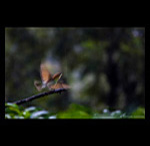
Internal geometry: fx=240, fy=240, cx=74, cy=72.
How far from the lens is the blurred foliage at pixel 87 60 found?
3.52 m

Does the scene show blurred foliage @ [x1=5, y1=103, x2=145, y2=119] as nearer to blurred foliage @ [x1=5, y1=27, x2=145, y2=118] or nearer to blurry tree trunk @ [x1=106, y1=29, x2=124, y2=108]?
blurred foliage @ [x1=5, y1=27, x2=145, y2=118]

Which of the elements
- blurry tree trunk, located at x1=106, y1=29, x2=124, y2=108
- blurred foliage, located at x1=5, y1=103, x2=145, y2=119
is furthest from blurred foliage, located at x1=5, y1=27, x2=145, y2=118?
blurred foliage, located at x1=5, y1=103, x2=145, y2=119

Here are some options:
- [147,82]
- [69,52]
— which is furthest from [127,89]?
[147,82]

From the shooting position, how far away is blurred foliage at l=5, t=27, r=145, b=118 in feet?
11.5

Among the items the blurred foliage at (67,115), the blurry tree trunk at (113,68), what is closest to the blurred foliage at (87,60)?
the blurry tree trunk at (113,68)

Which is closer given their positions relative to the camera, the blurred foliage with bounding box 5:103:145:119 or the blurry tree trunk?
the blurred foliage with bounding box 5:103:145:119

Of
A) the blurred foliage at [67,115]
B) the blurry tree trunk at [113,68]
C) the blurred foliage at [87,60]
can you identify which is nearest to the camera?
the blurred foliage at [67,115]

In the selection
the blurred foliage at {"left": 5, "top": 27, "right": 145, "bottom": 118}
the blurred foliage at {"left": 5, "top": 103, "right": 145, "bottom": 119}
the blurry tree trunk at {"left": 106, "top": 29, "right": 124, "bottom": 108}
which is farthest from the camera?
the blurry tree trunk at {"left": 106, "top": 29, "right": 124, "bottom": 108}

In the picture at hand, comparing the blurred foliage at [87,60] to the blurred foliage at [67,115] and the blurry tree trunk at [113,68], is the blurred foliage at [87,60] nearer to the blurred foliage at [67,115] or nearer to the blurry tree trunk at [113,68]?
the blurry tree trunk at [113,68]

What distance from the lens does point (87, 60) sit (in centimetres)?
380

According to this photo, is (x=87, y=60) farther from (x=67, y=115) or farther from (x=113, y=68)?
(x=67, y=115)

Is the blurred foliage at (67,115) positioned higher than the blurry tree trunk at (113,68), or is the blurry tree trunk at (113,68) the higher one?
the blurry tree trunk at (113,68)
